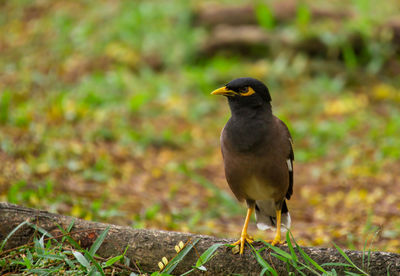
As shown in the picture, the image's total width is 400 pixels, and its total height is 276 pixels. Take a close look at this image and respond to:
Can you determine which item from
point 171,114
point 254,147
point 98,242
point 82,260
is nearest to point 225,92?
point 254,147

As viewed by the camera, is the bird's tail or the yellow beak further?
the bird's tail

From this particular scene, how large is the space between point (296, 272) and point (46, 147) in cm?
520

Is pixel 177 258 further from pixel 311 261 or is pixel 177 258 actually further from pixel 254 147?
pixel 254 147

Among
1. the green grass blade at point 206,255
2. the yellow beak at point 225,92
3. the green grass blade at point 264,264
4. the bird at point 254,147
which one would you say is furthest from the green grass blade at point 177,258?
the yellow beak at point 225,92

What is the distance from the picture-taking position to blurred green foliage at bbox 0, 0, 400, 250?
21.0ft

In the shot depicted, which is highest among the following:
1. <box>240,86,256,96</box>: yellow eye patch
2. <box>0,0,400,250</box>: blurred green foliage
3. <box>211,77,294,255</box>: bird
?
<box>240,86,256,96</box>: yellow eye patch

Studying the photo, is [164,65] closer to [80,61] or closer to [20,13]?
[80,61]

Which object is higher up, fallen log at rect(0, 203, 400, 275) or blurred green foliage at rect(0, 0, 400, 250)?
fallen log at rect(0, 203, 400, 275)

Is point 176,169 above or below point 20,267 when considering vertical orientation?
below

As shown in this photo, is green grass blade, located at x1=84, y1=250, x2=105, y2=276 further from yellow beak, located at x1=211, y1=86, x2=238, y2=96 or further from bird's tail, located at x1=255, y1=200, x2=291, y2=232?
bird's tail, located at x1=255, y1=200, x2=291, y2=232

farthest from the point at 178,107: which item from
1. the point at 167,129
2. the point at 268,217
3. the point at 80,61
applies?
the point at 268,217

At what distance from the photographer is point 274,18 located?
39.2 ft

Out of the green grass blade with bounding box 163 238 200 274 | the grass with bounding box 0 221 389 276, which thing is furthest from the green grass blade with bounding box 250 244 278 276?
the green grass blade with bounding box 163 238 200 274

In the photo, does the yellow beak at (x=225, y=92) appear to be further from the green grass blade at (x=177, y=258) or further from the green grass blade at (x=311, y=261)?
the green grass blade at (x=311, y=261)
